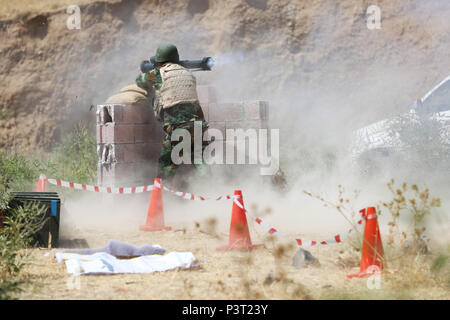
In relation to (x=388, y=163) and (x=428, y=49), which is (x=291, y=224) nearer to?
(x=388, y=163)

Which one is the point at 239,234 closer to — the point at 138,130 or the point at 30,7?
the point at 138,130

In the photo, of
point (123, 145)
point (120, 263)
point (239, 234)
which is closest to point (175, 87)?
point (123, 145)

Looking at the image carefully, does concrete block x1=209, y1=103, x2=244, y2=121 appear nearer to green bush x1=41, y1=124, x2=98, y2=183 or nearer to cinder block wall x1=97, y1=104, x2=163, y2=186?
cinder block wall x1=97, y1=104, x2=163, y2=186

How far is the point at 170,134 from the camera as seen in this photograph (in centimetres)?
793

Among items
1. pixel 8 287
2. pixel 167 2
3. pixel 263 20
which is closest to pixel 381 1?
pixel 263 20

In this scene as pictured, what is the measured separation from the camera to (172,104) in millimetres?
7875

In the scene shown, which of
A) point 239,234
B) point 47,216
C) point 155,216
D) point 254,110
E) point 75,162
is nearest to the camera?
point 239,234

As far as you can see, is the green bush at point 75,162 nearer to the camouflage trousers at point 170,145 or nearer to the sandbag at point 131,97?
the sandbag at point 131,97

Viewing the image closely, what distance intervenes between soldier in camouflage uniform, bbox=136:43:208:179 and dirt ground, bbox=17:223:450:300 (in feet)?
8.59

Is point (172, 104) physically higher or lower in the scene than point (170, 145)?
higher

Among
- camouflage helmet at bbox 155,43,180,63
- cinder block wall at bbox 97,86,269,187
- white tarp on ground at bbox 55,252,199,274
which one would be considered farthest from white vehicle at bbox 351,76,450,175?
white tarp on ground at bbox 55,252,199,274

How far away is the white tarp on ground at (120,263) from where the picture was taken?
A: 467 centimetres

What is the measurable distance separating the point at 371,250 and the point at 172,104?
4.02 m

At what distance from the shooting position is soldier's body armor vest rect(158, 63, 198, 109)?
25.9 ft
